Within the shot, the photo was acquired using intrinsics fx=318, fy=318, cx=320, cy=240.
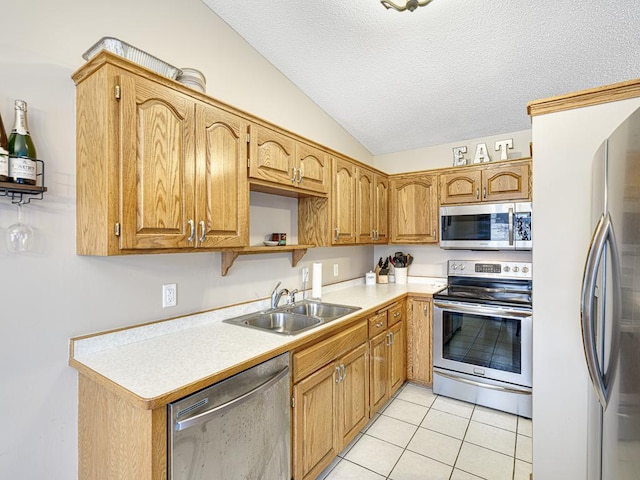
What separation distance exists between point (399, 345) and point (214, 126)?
7.73 ft

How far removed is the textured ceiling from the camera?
6.17 feet

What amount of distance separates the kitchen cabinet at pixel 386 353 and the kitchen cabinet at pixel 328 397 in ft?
0.42

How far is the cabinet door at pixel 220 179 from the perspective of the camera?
62.3 inches

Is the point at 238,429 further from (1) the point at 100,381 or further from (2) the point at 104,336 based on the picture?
(2) the point at 104,336

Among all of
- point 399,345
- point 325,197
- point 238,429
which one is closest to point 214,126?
point 325,197

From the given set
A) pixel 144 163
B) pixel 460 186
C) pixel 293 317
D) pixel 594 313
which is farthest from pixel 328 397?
pixel 460 186

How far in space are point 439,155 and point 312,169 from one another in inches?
73.6

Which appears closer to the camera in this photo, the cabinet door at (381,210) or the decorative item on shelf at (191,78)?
the decorative item on shelf at (191,78)

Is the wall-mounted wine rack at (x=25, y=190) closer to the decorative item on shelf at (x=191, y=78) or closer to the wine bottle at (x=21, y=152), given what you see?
the wine bottle at (x=21, y=152)

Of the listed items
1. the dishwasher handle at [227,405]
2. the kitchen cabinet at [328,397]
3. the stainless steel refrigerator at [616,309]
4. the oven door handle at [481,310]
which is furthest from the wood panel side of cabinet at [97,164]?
the oven door handle at [481,310]

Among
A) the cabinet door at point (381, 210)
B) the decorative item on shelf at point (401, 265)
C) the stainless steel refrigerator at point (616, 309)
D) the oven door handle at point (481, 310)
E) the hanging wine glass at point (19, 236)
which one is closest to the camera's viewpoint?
the stainless steel refrigerator at point (616, 309)

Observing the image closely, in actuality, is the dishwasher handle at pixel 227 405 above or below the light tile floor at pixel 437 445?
above

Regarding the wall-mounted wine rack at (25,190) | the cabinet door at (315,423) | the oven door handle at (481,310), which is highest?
the wall-mounted wine rack at (25,190)

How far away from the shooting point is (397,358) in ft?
9.37
